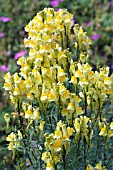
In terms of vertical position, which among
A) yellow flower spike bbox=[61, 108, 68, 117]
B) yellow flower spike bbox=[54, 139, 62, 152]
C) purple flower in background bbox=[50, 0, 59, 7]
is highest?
purple flower in background bbox=[50, 0, 59, 7]

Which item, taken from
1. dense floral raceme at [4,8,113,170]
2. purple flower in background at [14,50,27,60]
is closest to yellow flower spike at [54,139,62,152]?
dense floral raceme at [4,8,113,170]

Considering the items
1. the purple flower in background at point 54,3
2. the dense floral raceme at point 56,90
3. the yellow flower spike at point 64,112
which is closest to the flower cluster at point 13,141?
the dense floral raceme at point 56,90

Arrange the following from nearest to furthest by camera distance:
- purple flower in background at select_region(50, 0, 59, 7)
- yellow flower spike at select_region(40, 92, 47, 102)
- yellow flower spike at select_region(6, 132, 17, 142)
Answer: yellow flower spike at select_region(40, 92, 47, 102), yellow flower spike at select_region(6, 132, 17, 142), purple flower in background at select_region(50, 0, 59, 7)

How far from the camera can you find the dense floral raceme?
1.72 meters

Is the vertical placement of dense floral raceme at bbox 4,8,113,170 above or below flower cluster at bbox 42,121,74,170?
above

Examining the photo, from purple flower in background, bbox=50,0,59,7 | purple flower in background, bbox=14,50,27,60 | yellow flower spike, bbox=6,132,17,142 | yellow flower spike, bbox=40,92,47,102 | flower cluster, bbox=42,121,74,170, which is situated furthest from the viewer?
purple flower in background, bbox=50,0,59,7

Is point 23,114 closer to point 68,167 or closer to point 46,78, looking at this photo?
point 46,78

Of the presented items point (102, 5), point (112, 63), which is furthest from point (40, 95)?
point (102, 5)

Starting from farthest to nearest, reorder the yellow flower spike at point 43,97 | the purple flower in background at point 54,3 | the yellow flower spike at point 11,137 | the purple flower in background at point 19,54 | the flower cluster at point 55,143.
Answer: the purple flower in background at point 54,3, the purple flower in background at point 19,54, the yellow flower spike at point 11,137, the yellow flower spike at point 43,97, the flower cluster at point 55,143

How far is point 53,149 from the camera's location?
165 cm

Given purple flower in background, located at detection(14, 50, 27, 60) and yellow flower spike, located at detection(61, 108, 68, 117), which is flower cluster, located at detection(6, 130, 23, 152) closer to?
yellow flower spike, located at detection(61, 108, 68, 117)

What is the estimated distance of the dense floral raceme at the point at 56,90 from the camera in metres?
1.72

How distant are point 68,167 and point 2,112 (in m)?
1.46

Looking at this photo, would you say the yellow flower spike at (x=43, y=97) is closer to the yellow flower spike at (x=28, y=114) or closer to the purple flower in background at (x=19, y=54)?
the yellow flower spike at (x=28, y=114)
